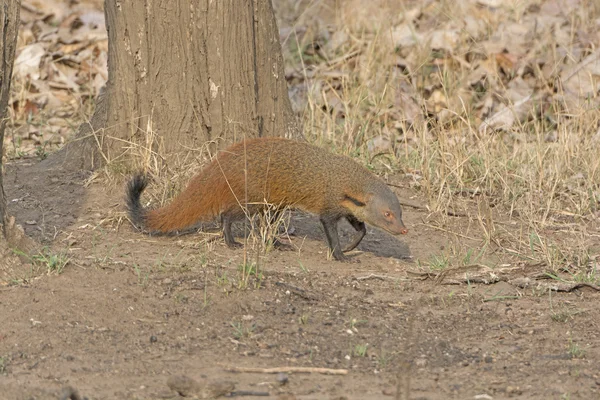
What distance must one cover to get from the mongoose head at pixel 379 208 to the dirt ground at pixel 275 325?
22cm

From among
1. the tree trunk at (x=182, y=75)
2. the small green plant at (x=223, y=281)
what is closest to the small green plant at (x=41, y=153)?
the tree trunk at (x=182, y=75)

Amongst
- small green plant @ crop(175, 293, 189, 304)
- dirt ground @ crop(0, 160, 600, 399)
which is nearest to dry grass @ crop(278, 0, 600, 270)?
dirt ground @ crop(0, 160, 600, 399)

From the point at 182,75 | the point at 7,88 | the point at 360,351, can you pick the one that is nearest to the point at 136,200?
the point at 182,75

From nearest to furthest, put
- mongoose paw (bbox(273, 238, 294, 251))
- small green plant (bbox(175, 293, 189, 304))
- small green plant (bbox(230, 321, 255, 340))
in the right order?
small green plant (bbox(230, 321, 255, 340))
small green plant (bbox(175, 293, 189, 304))
mongoose paw (bbox(273, 238, 294, 251))

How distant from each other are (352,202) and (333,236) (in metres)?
0.21

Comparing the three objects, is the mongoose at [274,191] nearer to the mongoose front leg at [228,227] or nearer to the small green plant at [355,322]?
the mongoose front leg at [228,227]

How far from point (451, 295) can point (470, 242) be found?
973 millimetres

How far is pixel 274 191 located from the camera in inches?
193

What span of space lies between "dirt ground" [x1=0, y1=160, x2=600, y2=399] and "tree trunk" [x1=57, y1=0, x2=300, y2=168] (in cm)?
58

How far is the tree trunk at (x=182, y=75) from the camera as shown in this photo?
5211mm

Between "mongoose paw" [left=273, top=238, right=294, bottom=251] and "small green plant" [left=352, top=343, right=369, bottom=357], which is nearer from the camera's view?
"small green plant" [left=352, top=343, right=369, bottom=357]

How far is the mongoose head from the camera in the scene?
192 inches

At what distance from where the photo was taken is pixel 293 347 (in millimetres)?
3646

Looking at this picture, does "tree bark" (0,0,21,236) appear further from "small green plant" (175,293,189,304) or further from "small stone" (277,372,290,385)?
"small stone" (277,372,290,385)
